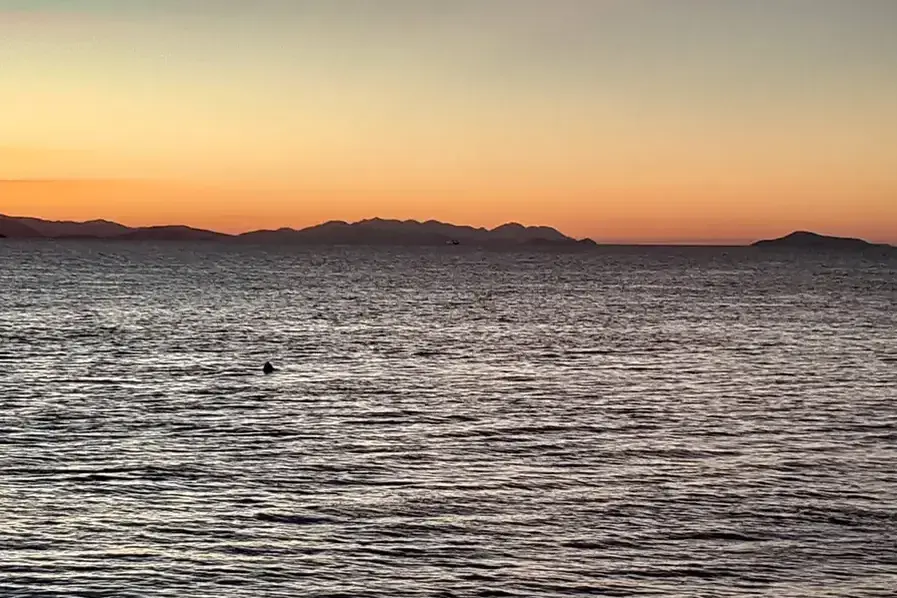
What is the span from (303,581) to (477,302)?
11443cm

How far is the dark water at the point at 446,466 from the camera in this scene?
27562 millimetres

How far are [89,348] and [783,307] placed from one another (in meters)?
80.9

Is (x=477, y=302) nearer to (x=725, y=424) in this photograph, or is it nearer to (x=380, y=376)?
(x=380, y=376)

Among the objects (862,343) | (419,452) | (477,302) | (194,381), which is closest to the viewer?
(419,452)

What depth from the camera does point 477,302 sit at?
141 meters

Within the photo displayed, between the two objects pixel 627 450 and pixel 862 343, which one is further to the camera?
pixel 862 343

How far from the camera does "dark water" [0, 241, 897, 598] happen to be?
2756 cm

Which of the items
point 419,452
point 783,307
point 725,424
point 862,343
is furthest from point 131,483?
point 783,307

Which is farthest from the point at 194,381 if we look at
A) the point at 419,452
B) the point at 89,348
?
the point at 419,452

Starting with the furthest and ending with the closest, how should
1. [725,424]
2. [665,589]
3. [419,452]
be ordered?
[725,424] → [419,452] → [665,589]

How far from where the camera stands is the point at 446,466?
1545 inches

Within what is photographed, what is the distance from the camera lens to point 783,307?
12938cm

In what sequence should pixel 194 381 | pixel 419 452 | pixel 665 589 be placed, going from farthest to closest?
pixel 194 381
pixel 419 452
pixel 665 589

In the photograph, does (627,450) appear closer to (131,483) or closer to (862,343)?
(131,483)
